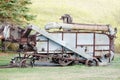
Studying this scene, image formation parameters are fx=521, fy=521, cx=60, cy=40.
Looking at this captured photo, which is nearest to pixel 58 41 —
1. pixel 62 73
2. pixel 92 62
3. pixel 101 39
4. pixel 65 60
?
pixel 65 60

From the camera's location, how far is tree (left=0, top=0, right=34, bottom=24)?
37.0m

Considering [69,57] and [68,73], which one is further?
[69,57]

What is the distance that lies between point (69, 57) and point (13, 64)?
3.32m

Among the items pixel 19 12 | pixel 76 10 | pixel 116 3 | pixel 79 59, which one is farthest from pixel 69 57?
pixel 116 3

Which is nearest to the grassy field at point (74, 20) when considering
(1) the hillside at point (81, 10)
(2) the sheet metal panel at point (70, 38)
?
(1) the hillside at point (81, 10)

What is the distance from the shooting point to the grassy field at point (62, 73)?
2200cm

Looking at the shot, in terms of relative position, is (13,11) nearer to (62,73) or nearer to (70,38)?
(70,38)

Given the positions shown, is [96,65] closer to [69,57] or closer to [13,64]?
[69,57]

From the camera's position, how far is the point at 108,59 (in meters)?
29.5

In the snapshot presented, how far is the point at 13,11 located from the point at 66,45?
10.4 m

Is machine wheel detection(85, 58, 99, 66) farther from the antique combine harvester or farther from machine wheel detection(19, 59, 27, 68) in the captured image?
machine wheel detection(19, 59, 27, 68)

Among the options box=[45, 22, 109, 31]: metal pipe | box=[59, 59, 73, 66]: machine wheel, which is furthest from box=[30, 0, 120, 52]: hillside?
box=[59, 59, 73, 66]: machine wheel

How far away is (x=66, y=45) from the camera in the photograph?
92.8 feet

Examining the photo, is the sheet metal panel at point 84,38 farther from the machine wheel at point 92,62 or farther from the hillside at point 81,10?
the hillside at point 81,10
